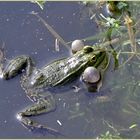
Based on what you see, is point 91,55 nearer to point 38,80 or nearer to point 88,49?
point 88,49

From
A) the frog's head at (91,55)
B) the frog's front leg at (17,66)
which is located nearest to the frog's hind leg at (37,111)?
the frog's front leg at (17,66)

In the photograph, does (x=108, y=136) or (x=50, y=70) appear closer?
(x=108, y=136)

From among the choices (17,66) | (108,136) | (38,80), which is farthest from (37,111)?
(108,136)

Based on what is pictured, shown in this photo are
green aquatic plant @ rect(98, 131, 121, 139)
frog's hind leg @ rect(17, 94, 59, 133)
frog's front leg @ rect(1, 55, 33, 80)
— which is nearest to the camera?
green aquatic plant @ rect(98, 131, 121, 139)

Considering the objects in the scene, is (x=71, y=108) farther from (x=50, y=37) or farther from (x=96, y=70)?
(x=50, y=37)

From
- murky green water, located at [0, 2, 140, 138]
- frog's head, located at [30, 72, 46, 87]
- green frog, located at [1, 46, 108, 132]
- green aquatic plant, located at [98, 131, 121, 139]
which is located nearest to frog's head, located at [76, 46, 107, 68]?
green frog, located at [1, 46, 108, 132]

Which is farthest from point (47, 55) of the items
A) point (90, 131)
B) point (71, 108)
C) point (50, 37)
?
point (90, 131)

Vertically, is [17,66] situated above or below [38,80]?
above

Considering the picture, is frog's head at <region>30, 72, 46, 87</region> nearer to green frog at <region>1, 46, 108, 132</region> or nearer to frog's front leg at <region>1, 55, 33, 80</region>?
green frog at <region>1, 46, 108, 132</region>
